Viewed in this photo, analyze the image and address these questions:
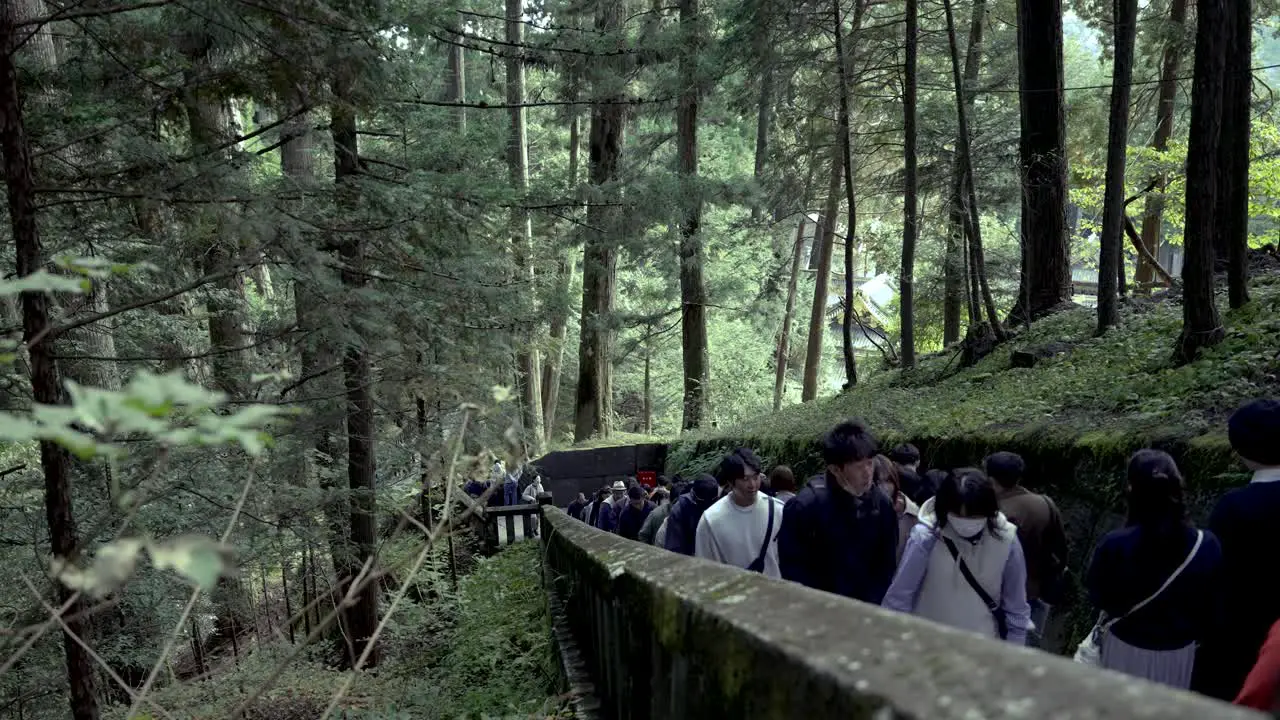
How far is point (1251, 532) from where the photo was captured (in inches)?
141

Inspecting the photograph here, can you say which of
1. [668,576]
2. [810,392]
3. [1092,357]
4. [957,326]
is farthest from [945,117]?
[668,576]

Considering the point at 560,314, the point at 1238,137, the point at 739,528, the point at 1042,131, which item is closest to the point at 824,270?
the point at 1042,131

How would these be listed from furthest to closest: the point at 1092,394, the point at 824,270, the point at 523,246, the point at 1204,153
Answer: the point at 824,270 → the point at 523,246 → the point at 1092,394 → the point at 1204,153

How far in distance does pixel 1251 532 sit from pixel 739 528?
2.53 metres

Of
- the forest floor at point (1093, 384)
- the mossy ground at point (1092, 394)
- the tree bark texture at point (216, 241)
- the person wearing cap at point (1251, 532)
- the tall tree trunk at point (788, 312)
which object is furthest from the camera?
the tall tree trunk at point (788, 312)

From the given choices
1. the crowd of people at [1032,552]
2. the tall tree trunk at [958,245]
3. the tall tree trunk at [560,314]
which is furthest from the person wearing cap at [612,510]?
the tall tree trunk at [958,245]

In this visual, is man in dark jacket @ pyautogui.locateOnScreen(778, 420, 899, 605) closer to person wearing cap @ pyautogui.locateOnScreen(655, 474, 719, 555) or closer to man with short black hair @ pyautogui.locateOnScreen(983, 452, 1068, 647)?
man with short black hair @ pyautogui.locateOnScreen(983, 452, 1068, 647)

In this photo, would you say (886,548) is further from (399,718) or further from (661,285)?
(661,285)

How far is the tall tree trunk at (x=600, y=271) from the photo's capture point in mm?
17656

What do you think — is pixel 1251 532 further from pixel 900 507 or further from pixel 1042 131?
pixel 1042 131

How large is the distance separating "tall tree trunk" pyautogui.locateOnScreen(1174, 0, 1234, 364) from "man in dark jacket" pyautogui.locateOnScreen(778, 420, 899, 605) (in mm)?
5665

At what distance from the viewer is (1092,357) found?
11.0 meters

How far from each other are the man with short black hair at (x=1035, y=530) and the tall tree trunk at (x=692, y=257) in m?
13.7

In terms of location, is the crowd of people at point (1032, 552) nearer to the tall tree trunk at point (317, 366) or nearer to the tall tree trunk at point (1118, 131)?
the tall tree trunk at point (317, 366)
